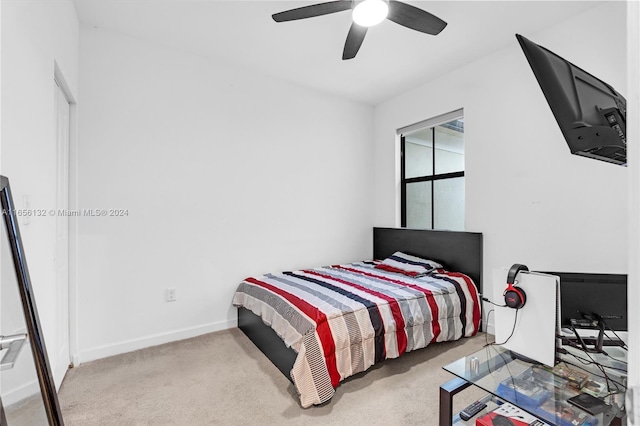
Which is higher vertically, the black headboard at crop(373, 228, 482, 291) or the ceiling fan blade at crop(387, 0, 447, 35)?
the ceiling fan blade at crop(387, 0, 447, 35)

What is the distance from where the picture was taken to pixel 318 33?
8.15ft

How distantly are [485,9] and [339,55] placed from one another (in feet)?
3.93

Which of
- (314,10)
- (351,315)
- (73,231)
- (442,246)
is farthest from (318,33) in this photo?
(73,231)

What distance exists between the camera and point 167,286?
2684 mm

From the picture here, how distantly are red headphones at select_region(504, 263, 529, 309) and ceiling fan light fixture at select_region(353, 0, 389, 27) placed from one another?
5.12ft

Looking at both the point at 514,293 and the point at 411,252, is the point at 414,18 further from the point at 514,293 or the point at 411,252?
the point at 411,252

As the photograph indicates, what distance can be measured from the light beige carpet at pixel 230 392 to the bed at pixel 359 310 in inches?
4.7

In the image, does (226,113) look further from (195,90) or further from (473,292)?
(473,292)

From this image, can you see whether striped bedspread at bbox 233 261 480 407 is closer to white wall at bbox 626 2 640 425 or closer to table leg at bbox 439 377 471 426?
table leg at bbox 439 377 471 426

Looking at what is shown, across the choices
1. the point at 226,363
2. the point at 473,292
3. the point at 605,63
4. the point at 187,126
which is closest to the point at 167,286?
the point at 226,363

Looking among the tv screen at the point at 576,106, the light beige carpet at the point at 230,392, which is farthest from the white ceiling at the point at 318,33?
the light beige carpet at the point at 230,392

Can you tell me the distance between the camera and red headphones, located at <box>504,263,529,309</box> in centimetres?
120

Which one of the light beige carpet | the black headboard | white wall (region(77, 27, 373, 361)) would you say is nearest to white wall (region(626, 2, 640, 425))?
the light beige carpet

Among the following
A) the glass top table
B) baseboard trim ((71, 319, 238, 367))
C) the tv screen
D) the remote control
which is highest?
the tv screen
